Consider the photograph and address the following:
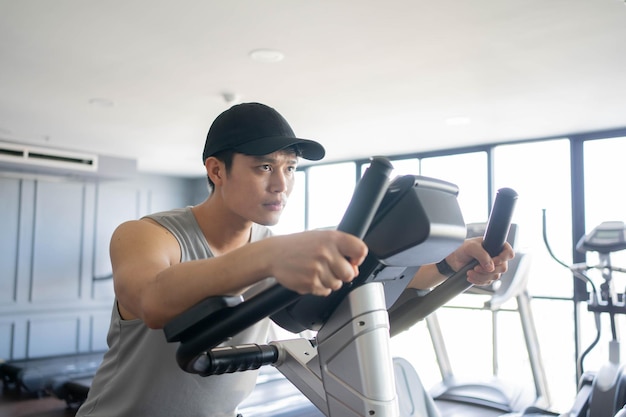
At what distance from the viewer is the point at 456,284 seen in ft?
3.39

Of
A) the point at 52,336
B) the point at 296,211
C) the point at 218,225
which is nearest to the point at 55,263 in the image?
the point at 52,336

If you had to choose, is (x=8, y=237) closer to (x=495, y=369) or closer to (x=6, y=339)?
(x=6, y=339)

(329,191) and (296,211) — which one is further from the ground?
(329,191)

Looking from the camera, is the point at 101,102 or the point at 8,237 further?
the point at 8,237

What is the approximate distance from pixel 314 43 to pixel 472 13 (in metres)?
0.82

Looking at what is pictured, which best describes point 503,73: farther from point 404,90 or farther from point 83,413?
point 83,413

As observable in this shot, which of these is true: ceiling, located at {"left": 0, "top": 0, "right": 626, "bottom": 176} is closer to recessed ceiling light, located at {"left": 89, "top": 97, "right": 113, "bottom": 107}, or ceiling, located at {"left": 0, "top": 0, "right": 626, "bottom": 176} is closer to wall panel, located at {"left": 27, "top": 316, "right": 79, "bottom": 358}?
recessed ceiling light, located at {"left": 89, "top": 97, "right": 113, "bottom": 107}

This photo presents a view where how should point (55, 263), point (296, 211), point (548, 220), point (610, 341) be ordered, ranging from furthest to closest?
point (296, 211), point (55, 263), point (548, 220), point (610, 341)

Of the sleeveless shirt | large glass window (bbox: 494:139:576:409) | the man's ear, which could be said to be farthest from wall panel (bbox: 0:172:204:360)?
the man's ear

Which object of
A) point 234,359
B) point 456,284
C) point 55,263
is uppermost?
point 456,284

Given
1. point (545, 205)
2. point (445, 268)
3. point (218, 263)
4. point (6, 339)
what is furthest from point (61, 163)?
point (218, 263)

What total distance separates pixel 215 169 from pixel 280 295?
0.47m

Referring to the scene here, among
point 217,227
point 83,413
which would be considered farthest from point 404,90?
point 83,413

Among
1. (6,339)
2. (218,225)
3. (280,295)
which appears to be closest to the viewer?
Result: (280,295)
